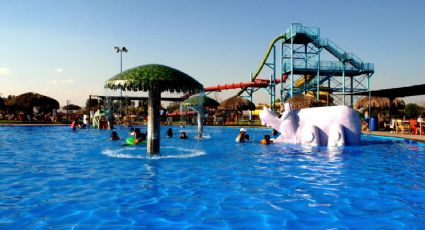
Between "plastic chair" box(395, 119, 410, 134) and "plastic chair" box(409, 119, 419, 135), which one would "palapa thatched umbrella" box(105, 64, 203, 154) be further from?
"plastic chair" box(395, 119, 410, 134)

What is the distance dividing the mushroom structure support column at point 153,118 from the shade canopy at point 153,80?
0.85ft

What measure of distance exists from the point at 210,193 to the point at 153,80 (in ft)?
15.9

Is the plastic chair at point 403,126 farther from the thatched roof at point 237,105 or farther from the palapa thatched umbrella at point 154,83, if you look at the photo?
the palapa thatched umbrella at point 154,83

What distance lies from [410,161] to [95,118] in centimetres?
2630

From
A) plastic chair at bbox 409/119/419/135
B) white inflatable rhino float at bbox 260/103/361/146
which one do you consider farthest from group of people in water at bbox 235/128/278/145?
plastic chair at bbox 409/119/419/135

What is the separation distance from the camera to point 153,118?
1149cm

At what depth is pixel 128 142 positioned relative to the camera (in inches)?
624

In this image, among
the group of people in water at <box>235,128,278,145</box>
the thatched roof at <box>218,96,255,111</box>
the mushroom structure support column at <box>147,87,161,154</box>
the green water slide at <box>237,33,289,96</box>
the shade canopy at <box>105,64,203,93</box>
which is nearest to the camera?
the shade canopy at <box>105,64,203,93</box>

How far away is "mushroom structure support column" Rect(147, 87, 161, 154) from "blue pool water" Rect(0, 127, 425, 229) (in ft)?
2.40

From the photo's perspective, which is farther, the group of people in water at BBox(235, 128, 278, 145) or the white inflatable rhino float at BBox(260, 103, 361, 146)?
the group of people in water at BBox(235, 128, 278, 145)

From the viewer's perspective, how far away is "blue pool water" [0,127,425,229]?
4.89m

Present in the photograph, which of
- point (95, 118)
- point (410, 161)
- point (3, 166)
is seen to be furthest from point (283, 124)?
point (95, 118)

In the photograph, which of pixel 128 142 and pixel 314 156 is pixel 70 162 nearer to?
pixel 128 142

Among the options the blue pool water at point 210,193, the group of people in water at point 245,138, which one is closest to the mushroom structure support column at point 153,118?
the blue pool water at point 210,193
